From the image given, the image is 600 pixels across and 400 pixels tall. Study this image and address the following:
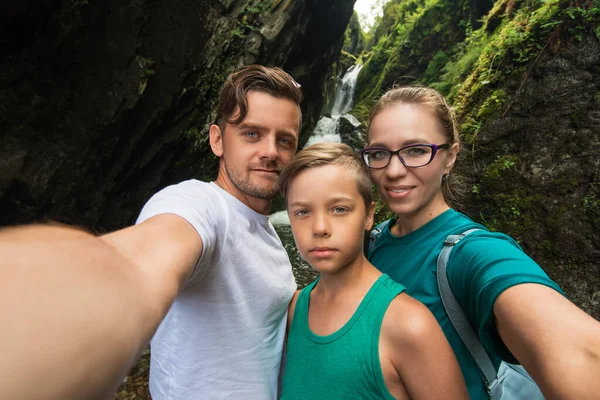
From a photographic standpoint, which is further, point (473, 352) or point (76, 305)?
point (473, 352)

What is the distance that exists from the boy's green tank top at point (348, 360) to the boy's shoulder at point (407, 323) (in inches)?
1.0

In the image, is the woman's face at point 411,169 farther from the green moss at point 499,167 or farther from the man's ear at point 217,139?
the green moss at point 499,167

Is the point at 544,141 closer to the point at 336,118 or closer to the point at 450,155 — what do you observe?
the point at 450,155

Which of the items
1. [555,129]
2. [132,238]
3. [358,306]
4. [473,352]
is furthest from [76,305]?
[555,129]

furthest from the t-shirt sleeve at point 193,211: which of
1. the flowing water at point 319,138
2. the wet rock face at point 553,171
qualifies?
the flowing water at point 319,138

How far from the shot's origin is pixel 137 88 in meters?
6.23

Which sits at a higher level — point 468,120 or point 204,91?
point 468,120

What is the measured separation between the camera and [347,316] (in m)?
1.23

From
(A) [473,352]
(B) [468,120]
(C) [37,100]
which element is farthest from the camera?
(C) [37,100]

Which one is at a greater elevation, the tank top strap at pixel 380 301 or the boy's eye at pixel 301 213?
the boy's eye at pixel 301 213

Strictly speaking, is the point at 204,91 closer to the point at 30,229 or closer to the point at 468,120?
the point at 468,120

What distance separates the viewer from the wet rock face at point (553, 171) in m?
3.15

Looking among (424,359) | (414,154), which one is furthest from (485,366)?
(414,154)

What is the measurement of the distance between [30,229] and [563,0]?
5526 mm
